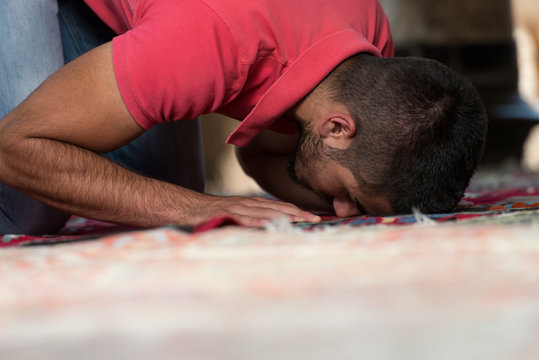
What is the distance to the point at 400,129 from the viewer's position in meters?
1.06

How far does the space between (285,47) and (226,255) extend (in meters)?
0.52

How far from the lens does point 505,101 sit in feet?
14.8

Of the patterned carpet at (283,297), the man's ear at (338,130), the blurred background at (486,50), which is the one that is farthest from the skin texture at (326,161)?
the blurred background at (486,50)

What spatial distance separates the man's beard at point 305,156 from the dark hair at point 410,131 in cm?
7

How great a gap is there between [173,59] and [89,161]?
9.0 inches

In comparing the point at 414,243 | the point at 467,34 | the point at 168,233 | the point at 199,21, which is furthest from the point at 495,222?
the point at 467,34

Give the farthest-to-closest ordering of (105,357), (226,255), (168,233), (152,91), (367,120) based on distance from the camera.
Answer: (367,120)
(152,91)
(168,233)
(226,255)
(105,357)

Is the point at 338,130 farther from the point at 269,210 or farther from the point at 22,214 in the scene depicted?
the point at 22,214

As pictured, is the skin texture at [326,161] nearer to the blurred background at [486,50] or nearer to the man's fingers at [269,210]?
the man's fingers at [269,210]

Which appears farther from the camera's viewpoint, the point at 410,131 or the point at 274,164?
the point at 274,164

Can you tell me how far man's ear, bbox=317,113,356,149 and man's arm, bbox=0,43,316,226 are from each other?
0.16 metres

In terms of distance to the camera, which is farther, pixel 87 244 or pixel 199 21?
pixel 199 21

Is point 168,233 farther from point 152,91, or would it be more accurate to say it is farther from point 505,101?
point 505,101

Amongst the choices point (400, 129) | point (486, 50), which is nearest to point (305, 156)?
point (400, 129)
